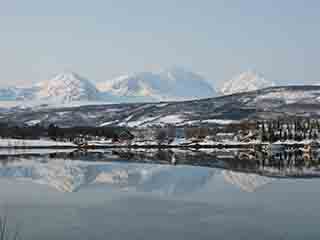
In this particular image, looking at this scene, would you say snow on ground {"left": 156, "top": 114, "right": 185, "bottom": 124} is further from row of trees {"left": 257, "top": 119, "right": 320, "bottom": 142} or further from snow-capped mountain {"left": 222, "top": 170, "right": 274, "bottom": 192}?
snow-capped mountain {"left": 222, "top": 170, "right": 274, "bottom": 192}

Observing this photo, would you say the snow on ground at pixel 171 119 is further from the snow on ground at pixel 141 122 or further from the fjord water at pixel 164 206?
the fjord water at pixel 164 206

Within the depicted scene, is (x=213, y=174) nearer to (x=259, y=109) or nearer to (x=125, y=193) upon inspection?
(x=125, y=193)

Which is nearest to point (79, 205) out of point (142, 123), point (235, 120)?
point (235, 120)

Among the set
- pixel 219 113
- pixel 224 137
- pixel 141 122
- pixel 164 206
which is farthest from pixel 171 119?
pixel 164 206

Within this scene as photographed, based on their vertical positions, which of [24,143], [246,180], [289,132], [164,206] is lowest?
[24,143]

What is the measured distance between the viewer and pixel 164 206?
18109 mm

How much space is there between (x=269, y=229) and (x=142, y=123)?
16151cm

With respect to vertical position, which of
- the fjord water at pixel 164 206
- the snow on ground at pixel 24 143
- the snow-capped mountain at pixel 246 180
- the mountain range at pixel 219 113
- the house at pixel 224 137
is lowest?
the house at pixel 224 137

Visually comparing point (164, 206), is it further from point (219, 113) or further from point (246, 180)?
point (219, 113)

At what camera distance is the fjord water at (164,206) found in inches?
528

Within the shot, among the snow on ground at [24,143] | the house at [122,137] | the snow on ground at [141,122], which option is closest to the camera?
the snow on ground at [24,143]

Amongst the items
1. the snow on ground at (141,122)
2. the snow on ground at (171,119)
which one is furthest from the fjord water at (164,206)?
the snow on ground at (171,119)

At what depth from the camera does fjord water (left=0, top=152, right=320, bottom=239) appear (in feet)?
44.0

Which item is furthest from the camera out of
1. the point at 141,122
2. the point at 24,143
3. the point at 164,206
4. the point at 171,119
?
the point at 171,119
